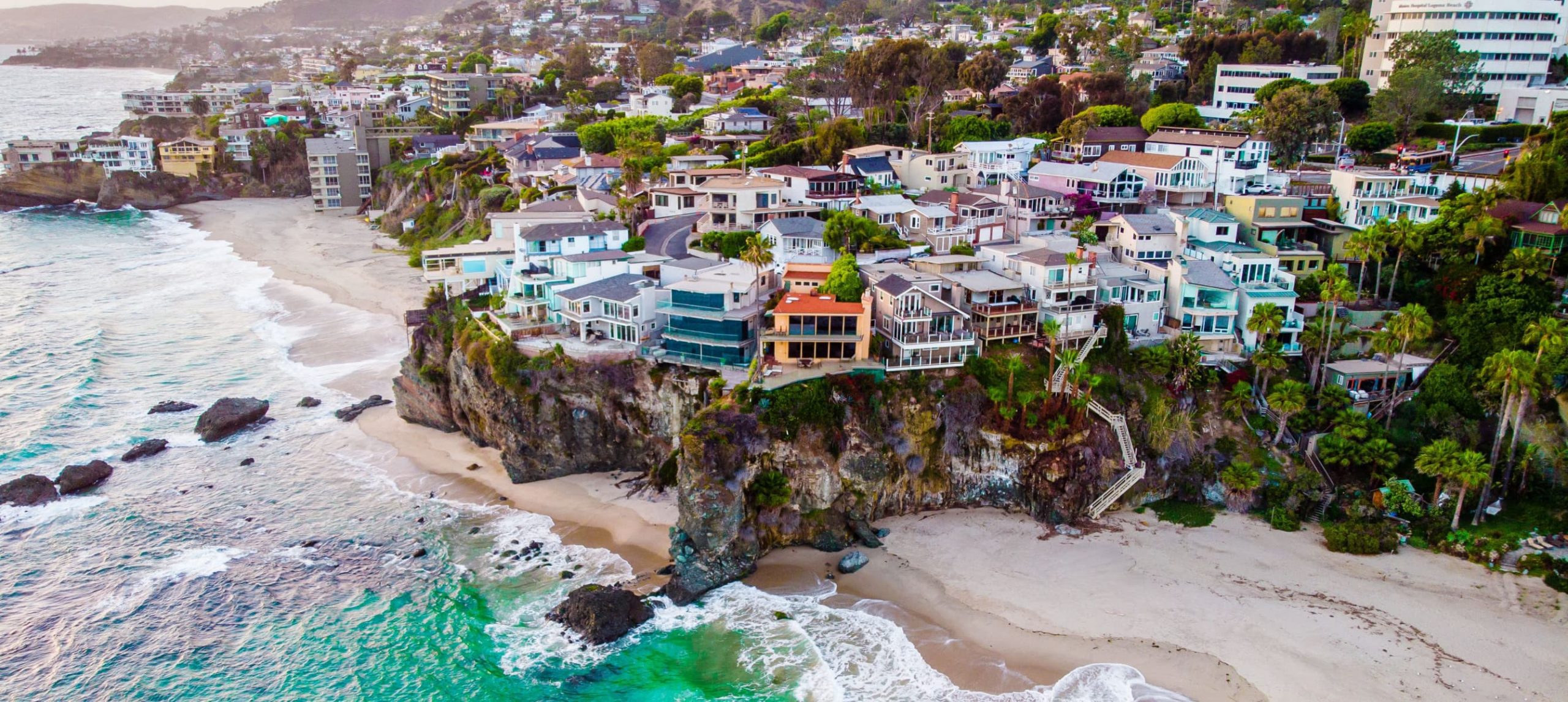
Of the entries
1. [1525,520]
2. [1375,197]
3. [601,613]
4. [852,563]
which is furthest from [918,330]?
[1375,197]

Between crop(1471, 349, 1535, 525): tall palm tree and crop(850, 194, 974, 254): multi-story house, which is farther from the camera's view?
crop(850, 194, 974, 254): multi-story house

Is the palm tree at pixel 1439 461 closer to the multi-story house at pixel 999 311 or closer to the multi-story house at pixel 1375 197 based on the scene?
the multi-story house at pixel 999 311

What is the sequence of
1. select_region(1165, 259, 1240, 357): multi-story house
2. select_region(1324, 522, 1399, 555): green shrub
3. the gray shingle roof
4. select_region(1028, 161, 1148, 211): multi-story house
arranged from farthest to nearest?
select_region(1028, 161, 1148, 211): multi-story house → select_region(1165, 259, 1240, 357): multi-story house → the gray shingle roof → select_region(1324, 522, 1399, 555): green shrub

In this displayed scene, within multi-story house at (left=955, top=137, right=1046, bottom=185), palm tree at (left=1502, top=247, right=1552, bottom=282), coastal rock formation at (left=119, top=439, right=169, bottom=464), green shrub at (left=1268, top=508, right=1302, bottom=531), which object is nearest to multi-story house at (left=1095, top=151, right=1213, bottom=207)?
multi-story house at (left=955, top=137, right=1046, bottom=185)

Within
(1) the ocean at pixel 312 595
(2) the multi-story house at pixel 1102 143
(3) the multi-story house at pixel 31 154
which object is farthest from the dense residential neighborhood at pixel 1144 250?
(3) the multi-story house at pixel 31 154

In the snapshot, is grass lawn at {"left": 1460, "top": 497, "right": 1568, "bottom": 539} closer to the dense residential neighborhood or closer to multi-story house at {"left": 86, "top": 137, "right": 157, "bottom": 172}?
the dense residential neighborhood


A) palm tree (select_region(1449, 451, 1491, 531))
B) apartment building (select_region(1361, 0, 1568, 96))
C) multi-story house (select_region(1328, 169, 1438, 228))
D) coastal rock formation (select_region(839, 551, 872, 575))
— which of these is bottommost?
coastal rock formation (select_region(839, 551, 872, 575))

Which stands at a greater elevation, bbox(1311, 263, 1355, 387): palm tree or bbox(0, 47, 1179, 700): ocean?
bbox(1311, 263, 1355, 387): palm tree

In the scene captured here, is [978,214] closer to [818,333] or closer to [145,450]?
[818,333]
